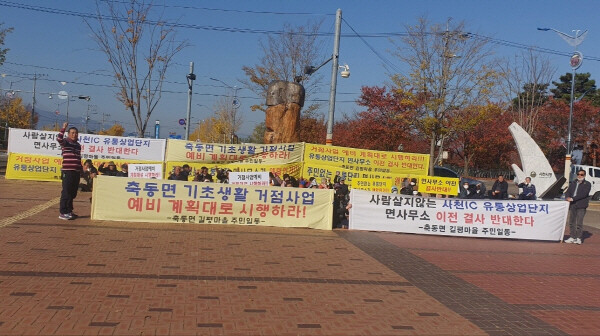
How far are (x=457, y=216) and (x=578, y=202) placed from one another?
2.76m

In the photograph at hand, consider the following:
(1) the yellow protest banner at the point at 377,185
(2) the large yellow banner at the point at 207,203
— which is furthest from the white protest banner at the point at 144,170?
(1) the yellow protest banner at the point at 377,185

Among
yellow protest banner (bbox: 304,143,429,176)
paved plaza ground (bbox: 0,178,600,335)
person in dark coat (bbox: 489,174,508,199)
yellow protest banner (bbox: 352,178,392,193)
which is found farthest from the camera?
yellow protest banner (bbox: 304,143,429,176)

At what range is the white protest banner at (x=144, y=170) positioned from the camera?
→ 619 inches

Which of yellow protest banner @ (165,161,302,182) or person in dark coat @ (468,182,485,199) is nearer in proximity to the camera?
person in dark coat @ (468,182,485,199)

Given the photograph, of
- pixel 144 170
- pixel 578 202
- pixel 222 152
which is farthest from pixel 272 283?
pixel 222 152

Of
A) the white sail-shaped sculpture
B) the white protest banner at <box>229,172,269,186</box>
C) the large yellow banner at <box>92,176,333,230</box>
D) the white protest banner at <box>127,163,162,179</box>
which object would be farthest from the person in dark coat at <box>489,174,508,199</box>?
the white protest banner at <box>127,163,162,179</box>

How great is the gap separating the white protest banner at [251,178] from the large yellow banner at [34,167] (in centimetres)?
620

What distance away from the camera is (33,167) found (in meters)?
19.1

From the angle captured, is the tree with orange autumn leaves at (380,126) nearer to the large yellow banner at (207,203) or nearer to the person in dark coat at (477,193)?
the person in dark coat at (477,193)

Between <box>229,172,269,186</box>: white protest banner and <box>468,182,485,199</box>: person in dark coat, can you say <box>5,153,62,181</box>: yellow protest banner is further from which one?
<box>468,182,485,199</box>: person in dark coat

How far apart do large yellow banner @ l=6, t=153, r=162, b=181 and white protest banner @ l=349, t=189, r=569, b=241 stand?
1021cm

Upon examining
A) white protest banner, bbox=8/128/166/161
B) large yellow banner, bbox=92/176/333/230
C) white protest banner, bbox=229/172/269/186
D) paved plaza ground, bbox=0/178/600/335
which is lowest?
paved plaza ground, bbox=0/178/600/335

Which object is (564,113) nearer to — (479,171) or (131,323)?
(479,171)

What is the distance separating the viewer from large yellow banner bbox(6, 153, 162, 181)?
19094mm
